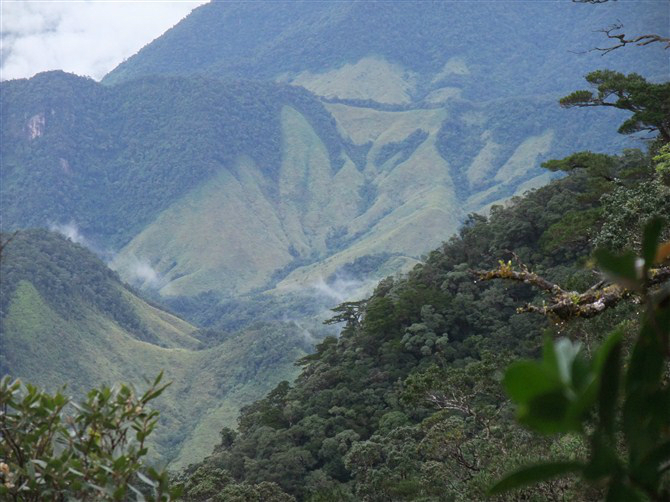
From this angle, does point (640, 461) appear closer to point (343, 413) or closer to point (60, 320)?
point (343, 413)

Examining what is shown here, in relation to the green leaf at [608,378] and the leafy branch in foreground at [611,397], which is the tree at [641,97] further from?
the green leaf at [608,378]

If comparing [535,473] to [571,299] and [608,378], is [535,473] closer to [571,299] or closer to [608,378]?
[608,378]

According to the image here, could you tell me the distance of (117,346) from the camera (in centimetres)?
11981

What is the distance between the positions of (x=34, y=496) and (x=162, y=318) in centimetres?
14380

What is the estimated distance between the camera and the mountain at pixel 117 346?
101438mm

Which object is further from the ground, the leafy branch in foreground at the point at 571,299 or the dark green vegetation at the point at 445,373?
the leafy branch in foreground at the point at 571,299

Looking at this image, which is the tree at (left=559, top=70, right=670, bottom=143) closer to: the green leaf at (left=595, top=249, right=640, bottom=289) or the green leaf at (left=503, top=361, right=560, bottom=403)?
the green leaf at (left=595, top=249, right=640, bottom=289)

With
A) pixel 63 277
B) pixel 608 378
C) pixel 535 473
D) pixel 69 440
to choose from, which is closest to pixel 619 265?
pixel 608 378

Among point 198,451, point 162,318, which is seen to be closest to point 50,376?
point 198,451

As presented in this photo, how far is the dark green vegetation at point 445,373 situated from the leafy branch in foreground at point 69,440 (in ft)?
32.7

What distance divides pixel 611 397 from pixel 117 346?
123305 millimetres

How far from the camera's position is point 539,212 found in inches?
1898

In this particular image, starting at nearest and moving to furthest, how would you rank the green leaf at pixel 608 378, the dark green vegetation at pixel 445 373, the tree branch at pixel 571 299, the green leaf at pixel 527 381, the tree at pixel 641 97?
the green leaf at pixel 527 381 < the green leaf at pixel 608 378 < the tree branch at pixel 571 299 < the dark green vegetation at pixel 445 373 < the tree at pixel 641 97

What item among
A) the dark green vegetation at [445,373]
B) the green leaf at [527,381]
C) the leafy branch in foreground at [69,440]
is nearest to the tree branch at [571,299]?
the leafy branch in foreground at [69,440]
